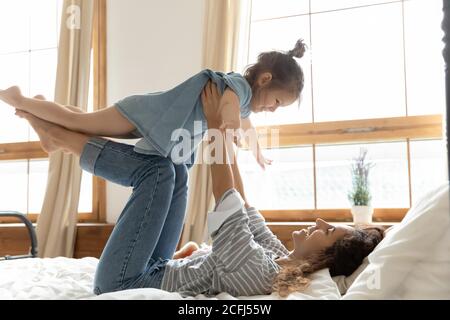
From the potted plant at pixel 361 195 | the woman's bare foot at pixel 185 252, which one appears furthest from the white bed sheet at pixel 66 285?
the potted plant at pixel 361 195

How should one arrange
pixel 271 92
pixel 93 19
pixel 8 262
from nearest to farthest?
1. pixel 271 92
2. pixel 8 262
3. pixel 93 19

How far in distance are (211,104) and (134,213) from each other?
41 centimetres

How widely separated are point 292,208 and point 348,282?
1526 millimetres

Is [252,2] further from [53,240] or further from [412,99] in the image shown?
[53,240]

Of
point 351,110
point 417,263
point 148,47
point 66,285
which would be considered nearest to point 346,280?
point 417,263

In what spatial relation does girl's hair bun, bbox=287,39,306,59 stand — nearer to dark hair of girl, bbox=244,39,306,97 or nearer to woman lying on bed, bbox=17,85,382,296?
dark hair of girl, bbox=244,39,306,97

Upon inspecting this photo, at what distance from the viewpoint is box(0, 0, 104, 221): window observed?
139 inches

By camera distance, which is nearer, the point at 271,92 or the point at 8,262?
the point at 271,92

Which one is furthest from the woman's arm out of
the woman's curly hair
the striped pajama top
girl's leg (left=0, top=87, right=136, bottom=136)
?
the woman's curly hair

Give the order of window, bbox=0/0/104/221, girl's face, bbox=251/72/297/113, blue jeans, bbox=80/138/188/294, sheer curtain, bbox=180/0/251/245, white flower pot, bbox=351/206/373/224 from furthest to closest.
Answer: window, bbox=0/0/104/221, sheer curtain, bbox=180/0/251/245, white flower pot, bbox=351/206/373/224, girl's face, bbox=251/72/297/113, blue jeans, bbox=80/138/188/294

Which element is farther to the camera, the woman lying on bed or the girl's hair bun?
the girl's hair bun
